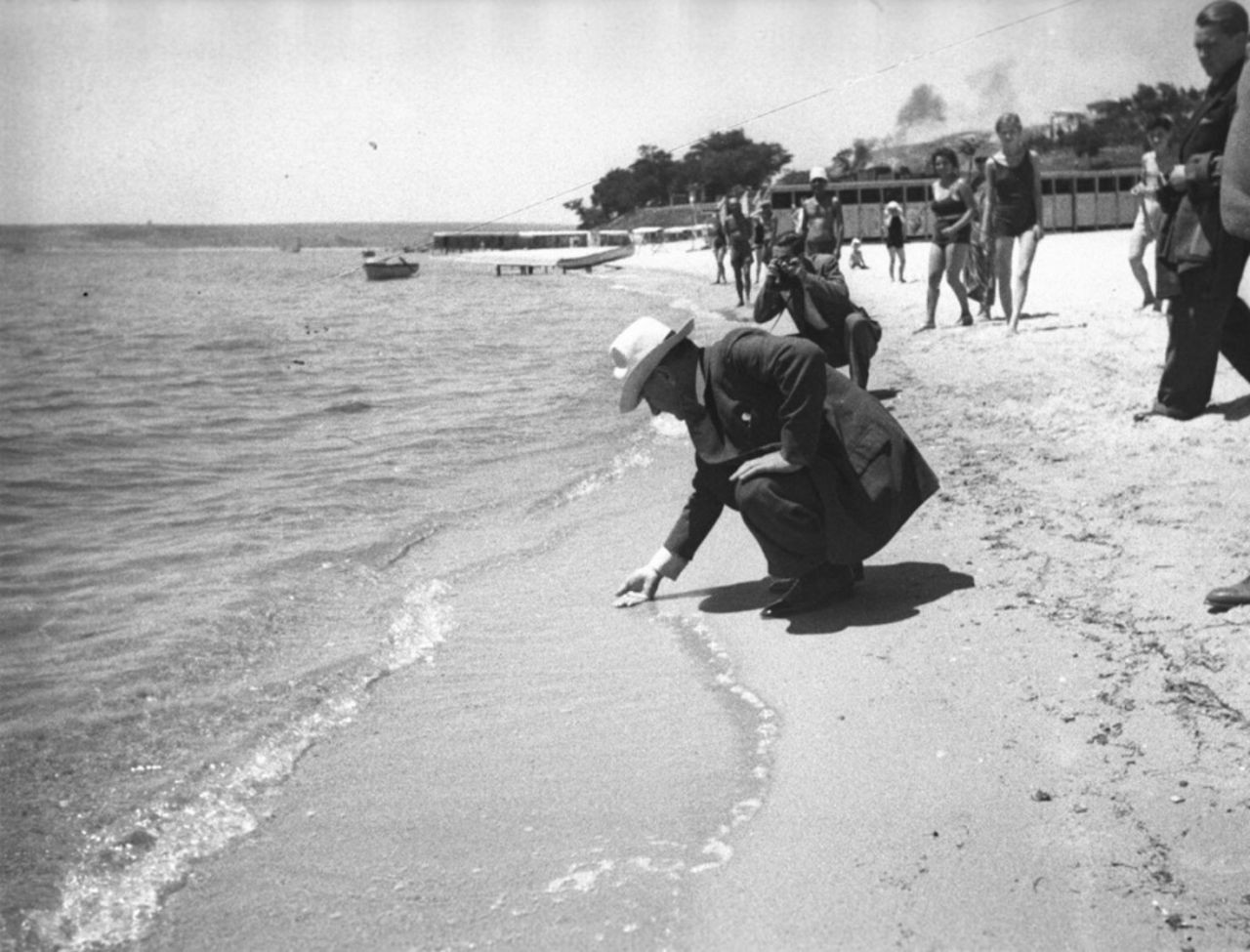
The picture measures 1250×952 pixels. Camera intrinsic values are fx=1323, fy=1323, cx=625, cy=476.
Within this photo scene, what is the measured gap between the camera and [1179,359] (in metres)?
6.73

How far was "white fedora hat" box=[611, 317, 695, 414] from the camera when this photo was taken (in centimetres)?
470

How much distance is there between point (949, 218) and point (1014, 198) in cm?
140

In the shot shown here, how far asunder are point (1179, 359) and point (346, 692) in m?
4.50

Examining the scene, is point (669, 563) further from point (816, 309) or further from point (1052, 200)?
point (1052, 200)

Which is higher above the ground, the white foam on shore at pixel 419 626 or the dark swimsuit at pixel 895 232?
the dark swimsuit at pixel 895 232

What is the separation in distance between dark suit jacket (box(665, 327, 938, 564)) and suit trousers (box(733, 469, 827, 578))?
0.17ft

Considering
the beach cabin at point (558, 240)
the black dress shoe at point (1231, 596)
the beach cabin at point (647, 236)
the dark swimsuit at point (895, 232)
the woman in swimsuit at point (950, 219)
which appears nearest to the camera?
the black dress shoe at point (1231, 596)

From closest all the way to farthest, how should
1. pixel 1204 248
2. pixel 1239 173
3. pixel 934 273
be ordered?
pixel 1239 173
pixel 1204 248
pixel 934 273

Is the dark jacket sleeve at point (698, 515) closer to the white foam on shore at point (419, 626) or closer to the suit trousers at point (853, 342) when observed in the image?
the white foam on shore at point (419, 626)

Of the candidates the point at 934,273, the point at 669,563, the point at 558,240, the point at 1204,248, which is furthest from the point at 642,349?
the point at 558,240

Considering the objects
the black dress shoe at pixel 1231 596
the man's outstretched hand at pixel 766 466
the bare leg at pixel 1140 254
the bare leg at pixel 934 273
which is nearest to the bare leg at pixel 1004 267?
the bare leg at pixel 934 273

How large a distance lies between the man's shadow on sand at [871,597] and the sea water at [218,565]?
0.45 meters

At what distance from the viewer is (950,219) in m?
12.0

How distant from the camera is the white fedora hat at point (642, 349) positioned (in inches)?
185
